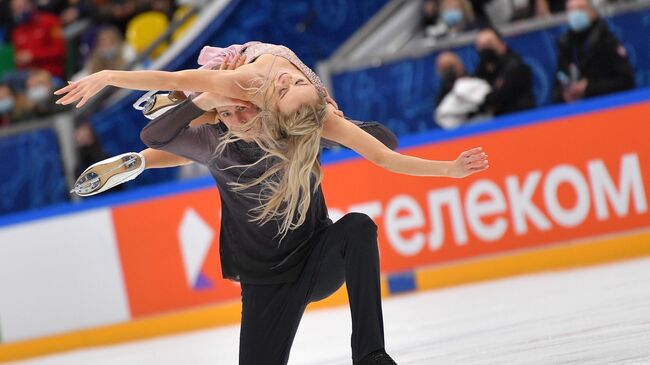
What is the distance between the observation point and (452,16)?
356 inches

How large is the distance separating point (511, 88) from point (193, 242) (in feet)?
8.50

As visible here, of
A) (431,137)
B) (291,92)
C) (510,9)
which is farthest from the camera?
(510,9)

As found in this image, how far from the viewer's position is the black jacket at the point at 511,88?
8.05 m

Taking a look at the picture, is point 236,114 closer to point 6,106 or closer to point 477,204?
point 477,204

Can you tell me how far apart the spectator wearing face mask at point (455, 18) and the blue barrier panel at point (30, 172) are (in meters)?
3.45

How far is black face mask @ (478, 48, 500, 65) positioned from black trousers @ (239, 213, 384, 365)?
14.9ft

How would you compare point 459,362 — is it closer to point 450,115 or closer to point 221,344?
point 221,344

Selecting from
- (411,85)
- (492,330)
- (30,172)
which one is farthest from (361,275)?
(30,172)

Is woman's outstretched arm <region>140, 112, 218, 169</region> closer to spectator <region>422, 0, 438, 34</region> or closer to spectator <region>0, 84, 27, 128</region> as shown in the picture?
spectator <region>422, 0, 438, 34</region>

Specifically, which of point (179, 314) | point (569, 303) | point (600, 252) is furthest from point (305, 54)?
point (569, 303)

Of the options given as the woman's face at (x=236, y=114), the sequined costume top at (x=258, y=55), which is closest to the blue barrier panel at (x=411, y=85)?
the sequined costume top at (x=258, y=55)

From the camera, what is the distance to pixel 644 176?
23.6ft

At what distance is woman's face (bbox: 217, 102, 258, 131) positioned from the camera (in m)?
3.70

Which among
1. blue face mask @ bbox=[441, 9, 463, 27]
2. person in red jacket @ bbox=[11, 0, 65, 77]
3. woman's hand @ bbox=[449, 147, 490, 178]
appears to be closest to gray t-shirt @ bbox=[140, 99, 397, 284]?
woman's hand @ bbox=[449, 147, 490, 178]
